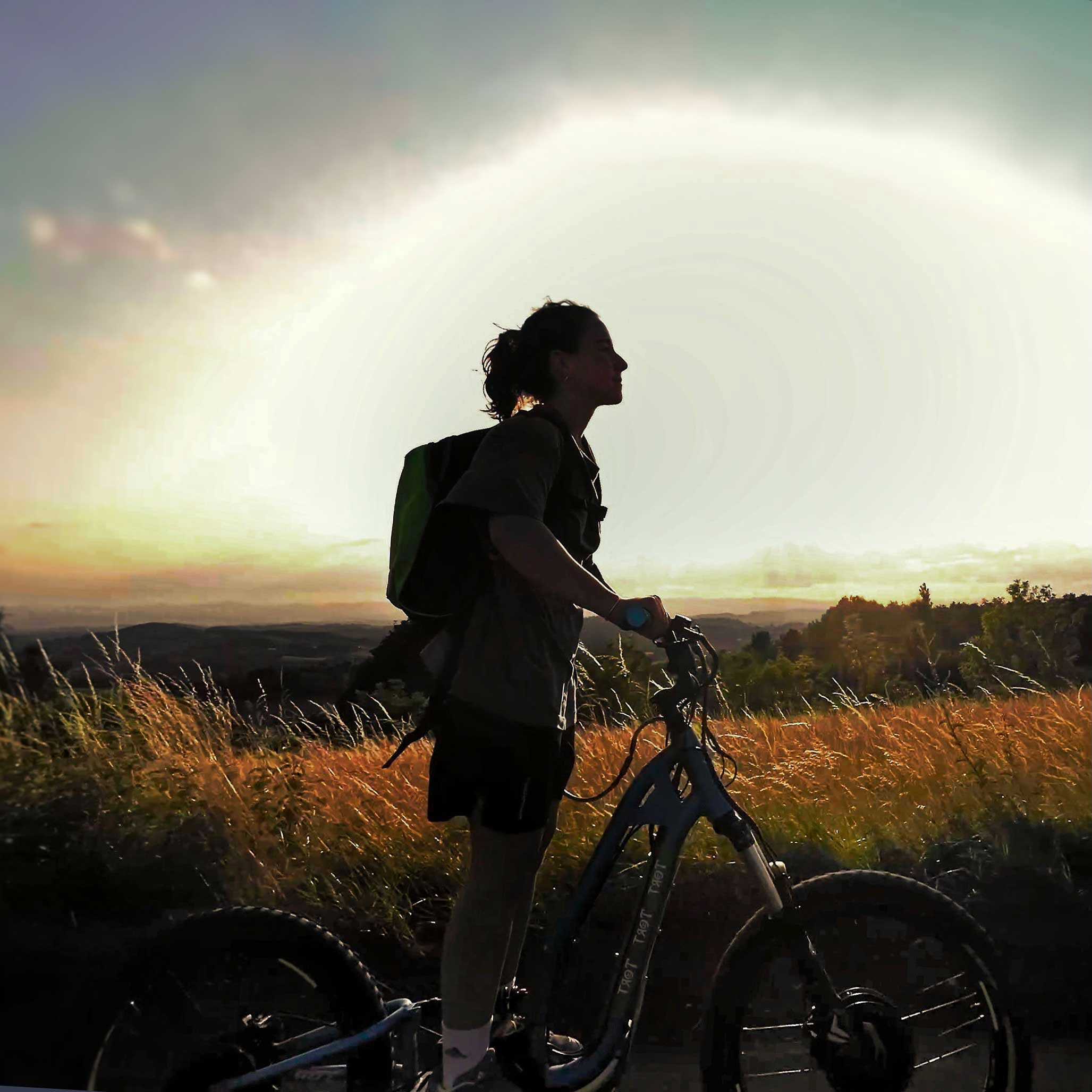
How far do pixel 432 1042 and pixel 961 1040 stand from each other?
4.30 feet

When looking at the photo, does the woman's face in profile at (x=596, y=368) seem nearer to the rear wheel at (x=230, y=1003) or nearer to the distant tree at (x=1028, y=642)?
the rear wheel at (x=230, y=1003)

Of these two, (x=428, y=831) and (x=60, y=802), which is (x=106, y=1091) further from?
(x=60, y=802)

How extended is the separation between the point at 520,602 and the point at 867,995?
3.83 feet

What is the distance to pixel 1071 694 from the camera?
4.83 meters

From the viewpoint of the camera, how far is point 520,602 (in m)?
2.26

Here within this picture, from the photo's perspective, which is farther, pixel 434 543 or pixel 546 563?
pixel 434 543

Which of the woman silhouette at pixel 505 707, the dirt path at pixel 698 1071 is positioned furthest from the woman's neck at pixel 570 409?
the dirt path at pixel 698 1071

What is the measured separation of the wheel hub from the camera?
2.22 metres

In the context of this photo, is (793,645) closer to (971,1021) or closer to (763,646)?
(763,646)

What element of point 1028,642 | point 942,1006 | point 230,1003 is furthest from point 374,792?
point 1028,642

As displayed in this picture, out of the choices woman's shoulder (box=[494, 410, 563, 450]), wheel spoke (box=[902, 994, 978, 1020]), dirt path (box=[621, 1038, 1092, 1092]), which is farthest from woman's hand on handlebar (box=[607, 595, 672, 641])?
dirt path (box=[621, 1038, 1092, 1092])

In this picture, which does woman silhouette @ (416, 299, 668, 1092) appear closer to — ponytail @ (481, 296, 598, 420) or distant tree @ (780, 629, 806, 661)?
ponytail @ (481, 296, 598, 420)

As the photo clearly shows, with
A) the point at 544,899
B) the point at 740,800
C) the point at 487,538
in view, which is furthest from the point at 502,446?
the point at 740,800

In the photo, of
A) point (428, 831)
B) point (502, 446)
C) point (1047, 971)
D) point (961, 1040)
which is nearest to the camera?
point (502, 446)
